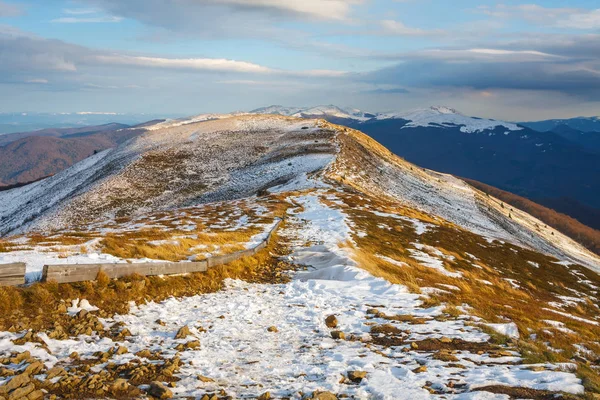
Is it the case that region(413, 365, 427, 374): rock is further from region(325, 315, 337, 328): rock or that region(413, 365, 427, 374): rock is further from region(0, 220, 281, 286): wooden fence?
region(0, 220, 281, 286): wooden fence

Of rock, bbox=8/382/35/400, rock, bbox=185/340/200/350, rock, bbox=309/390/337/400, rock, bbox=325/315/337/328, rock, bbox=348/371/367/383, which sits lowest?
rock, bbox=325/315/337/328

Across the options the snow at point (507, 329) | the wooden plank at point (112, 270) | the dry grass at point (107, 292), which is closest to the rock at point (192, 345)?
the dry grass at point (107, 292)

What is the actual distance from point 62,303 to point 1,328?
1672 mm

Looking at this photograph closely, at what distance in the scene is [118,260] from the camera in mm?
13891

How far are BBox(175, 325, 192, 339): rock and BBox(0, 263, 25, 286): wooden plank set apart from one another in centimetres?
469

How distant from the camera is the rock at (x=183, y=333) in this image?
10062 millimetres

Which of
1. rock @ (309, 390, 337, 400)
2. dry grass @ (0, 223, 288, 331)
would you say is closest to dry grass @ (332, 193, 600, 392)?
rock @ (309, 390, 337, 400)

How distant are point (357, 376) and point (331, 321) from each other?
3.66 meters

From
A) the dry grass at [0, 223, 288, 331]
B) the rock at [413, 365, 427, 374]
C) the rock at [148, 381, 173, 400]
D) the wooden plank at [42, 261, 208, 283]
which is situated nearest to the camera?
the rock at [148, 381, 173, 400]

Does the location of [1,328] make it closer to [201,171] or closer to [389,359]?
[389,359]

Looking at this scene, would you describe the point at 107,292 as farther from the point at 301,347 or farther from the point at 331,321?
the point at 331,321

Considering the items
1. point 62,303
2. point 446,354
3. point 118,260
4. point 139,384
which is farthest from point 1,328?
point 446,354

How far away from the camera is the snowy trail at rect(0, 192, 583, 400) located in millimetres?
7770

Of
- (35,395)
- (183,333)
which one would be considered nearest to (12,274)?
(183,333)
